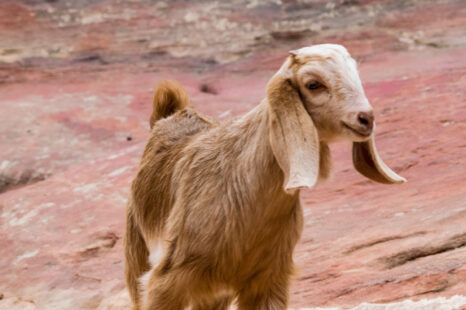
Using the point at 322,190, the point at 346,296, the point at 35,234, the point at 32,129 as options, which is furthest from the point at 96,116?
the point at 346,296

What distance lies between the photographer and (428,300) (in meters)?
4.04

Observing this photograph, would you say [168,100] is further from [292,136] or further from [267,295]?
[292,136]

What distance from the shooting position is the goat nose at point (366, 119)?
10.00 feet

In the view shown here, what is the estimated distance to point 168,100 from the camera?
5000mm

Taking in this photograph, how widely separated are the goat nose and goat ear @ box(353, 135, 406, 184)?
43 centimetres

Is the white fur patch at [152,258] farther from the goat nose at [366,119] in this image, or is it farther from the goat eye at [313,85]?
the goat nose at [366,119]

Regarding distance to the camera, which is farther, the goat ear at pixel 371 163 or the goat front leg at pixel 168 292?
the goat front leg at pixel 168 292

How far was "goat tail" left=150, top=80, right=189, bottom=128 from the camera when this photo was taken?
16.2 feet

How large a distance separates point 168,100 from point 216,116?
4991 mm

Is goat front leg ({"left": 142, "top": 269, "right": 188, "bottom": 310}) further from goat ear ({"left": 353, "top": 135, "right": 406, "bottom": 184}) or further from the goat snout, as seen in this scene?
the goat snout

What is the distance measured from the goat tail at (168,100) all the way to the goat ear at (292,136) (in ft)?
5.57

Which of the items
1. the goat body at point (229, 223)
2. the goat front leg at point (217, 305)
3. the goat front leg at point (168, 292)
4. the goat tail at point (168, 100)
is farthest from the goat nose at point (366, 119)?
the goat tail at point (168, 100)

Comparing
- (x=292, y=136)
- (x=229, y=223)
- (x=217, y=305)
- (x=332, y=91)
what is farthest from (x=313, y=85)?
(x=217, y=305)

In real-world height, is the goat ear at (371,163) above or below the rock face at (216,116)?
above
